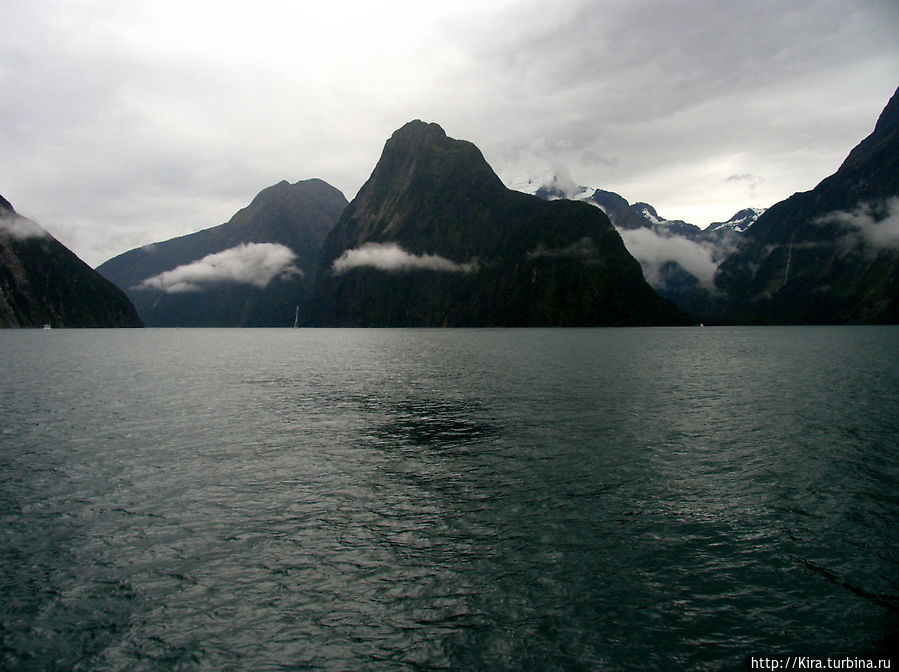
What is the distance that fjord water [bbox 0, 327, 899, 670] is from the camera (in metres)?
14.0

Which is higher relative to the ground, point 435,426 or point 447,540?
point 435,426

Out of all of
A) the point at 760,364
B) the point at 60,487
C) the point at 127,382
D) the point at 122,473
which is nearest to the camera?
the point at 60,487

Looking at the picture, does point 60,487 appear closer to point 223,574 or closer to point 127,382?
point 223,574

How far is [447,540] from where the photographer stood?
66.4ft

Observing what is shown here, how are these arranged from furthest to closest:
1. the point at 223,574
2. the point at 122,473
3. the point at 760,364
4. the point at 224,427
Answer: the point at 760,364, the point at 224,427, the point at 122,473, the point at 223,574

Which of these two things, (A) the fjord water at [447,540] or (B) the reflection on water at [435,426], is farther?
(B) the reflection on water at [435,426]

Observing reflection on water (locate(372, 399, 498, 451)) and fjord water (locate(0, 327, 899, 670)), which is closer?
fjord water (locate(0, 327, 899, 670))

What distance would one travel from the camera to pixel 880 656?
1326cm

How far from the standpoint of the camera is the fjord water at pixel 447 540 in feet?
45.8

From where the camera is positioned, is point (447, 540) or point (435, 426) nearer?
point (447, 540)

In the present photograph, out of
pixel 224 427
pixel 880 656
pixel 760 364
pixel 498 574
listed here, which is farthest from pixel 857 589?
pixel 760 364

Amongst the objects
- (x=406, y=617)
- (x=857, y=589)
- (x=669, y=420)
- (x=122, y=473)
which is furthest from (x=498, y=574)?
(x=669, y=420)

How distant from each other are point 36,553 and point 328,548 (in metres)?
10.6

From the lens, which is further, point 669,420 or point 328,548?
point 669,420
